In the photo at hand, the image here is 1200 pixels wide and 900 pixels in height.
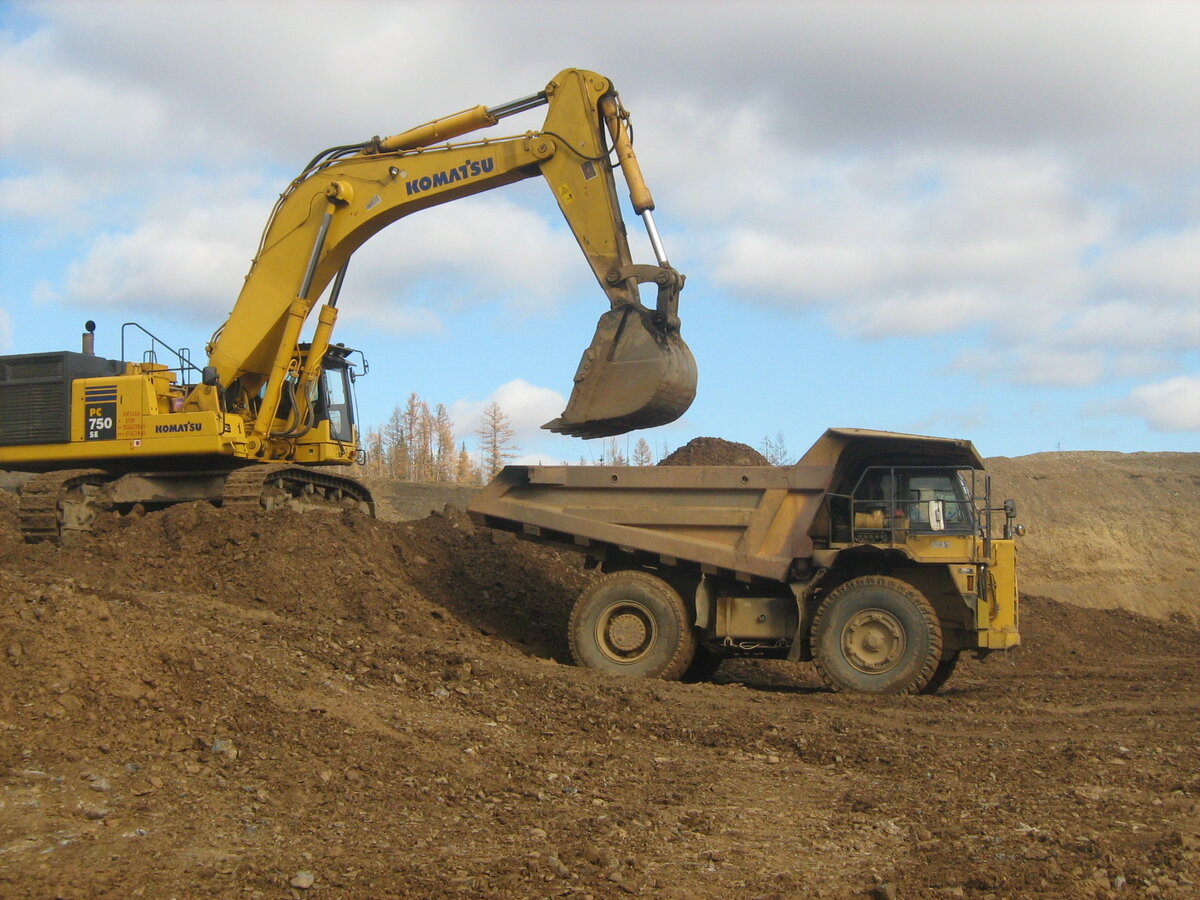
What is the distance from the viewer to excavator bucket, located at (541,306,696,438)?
12.2 m

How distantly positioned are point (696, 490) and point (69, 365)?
28.8 ft

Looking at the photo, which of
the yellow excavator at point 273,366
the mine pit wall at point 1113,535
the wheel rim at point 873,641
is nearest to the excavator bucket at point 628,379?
the yellow excavator at point 273,366

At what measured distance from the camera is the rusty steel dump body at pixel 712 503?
11617 mm

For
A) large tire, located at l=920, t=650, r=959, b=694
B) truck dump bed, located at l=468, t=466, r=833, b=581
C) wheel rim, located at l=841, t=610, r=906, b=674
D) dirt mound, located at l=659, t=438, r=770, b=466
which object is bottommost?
large tire, located at l=920, t=650, r=959, b=694

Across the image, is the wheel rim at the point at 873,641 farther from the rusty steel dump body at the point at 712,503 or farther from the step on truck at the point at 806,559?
the rusty steel dump body at the point at 712,503

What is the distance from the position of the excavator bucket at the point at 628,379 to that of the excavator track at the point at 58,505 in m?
6.75

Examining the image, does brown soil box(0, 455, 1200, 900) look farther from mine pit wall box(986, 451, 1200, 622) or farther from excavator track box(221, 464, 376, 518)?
mine pit wall box(986, 451, 1200, 622)

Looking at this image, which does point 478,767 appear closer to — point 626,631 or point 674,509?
point 626,631

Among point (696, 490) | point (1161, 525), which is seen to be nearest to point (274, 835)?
point (696, 490)

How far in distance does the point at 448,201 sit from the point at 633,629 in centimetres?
621

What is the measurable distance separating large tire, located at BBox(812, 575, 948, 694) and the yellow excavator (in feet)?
16.4

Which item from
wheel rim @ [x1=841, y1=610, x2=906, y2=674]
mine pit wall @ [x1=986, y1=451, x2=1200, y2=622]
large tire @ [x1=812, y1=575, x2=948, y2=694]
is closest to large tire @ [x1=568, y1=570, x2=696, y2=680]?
large tire @ [x1=812, y1=575, x2=948, y2=694]

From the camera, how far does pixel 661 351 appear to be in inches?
480

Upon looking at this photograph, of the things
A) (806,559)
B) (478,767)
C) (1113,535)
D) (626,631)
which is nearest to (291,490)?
(626,631)
